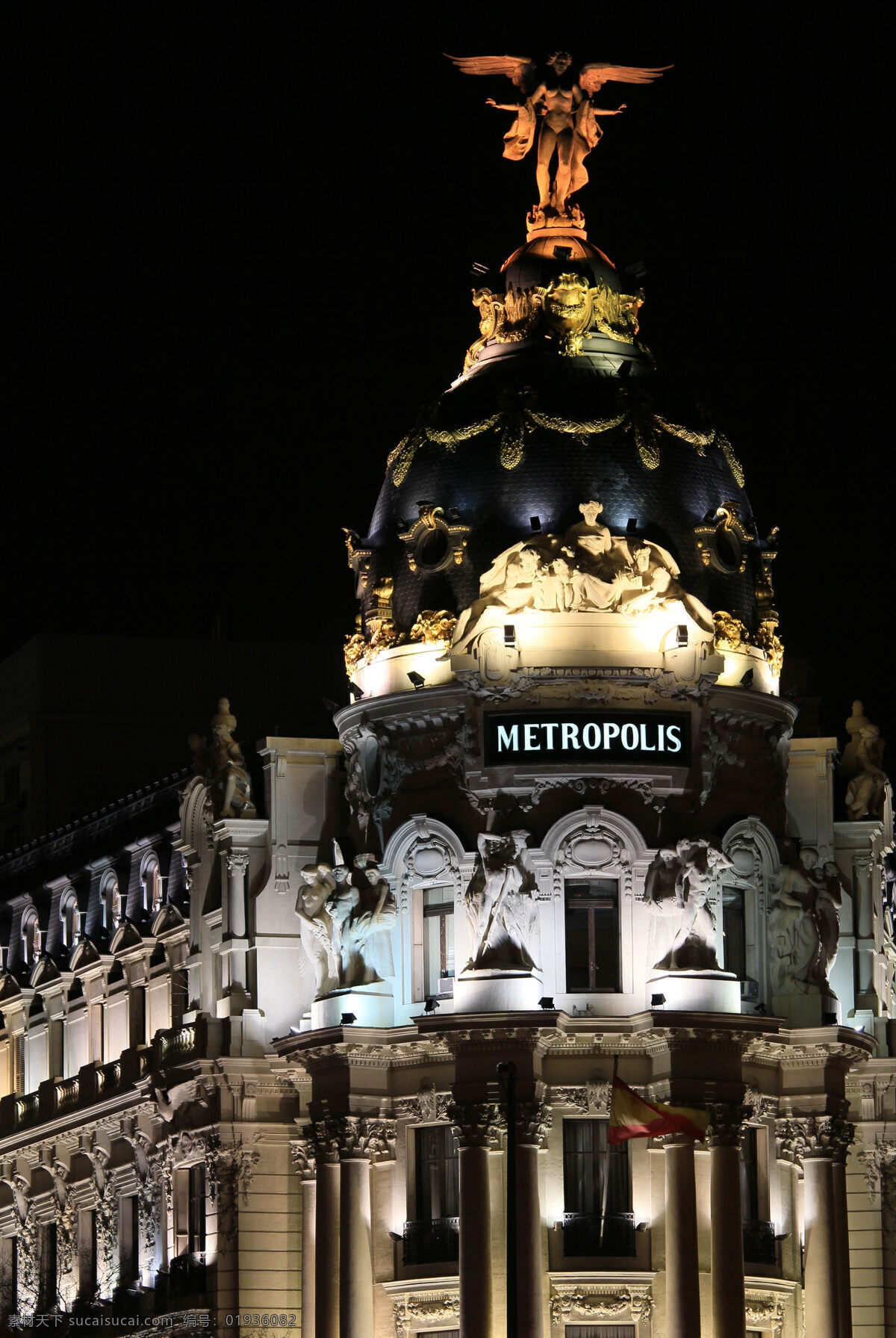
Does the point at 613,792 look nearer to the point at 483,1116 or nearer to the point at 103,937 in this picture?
the point at 483,1116

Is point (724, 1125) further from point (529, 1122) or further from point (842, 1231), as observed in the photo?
point (842, 1231)

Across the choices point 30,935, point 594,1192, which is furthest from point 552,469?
point 30,935

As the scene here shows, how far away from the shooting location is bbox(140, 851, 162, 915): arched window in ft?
360

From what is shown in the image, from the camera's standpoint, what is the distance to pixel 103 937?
114125 mm

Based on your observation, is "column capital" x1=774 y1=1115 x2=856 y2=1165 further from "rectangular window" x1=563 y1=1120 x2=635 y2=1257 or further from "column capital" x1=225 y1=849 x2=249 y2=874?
"column capital" x1=225 y1=849 x2=249 y2=874

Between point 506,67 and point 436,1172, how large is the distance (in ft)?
102

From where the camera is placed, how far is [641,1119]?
3666 inches

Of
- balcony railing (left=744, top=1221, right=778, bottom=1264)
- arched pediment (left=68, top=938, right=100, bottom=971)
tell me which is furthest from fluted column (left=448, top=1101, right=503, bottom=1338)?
arched pediment (left=68, top=938, right=100, bottom=971)

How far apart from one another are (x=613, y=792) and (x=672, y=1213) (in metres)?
11.1

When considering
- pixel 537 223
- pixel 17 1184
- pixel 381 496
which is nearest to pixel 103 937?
pixel 17 1184

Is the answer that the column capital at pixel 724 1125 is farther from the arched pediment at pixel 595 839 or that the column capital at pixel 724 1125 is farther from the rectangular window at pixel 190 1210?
the rectangular window at pixel 190 1210

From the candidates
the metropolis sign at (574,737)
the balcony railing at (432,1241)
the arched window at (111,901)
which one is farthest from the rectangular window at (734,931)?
the arched window at (111,901)

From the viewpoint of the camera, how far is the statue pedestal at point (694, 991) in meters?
95.5

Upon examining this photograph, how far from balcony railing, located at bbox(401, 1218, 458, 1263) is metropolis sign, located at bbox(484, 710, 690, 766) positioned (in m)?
12.0
